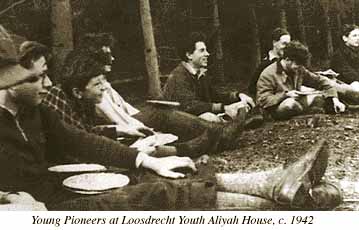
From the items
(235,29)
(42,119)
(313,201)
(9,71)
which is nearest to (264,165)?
(313,201)

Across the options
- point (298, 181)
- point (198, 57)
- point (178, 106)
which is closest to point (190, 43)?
point (198, 57)

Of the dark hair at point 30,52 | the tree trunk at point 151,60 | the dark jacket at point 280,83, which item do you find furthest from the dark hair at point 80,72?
the dark jacket at point 280,83

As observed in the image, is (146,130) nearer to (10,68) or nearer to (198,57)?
(198,57)

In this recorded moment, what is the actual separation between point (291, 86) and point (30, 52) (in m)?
2.48

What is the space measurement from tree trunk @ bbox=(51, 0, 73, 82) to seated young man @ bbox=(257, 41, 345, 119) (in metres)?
1.85

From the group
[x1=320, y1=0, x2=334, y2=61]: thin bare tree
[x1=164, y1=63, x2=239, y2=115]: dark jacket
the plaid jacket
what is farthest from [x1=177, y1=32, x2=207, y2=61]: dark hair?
[x1=320, y1=0, x2=334, y2=61]: thin bare tree

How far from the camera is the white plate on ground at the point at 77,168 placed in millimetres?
5352

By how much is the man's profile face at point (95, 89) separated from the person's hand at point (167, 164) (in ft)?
2.37

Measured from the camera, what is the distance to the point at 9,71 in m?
5.41

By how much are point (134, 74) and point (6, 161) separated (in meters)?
1.40

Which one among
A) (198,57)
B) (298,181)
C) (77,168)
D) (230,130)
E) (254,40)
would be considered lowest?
(298,181)

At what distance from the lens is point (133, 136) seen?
547 cm

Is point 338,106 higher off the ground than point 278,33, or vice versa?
point 278,33
